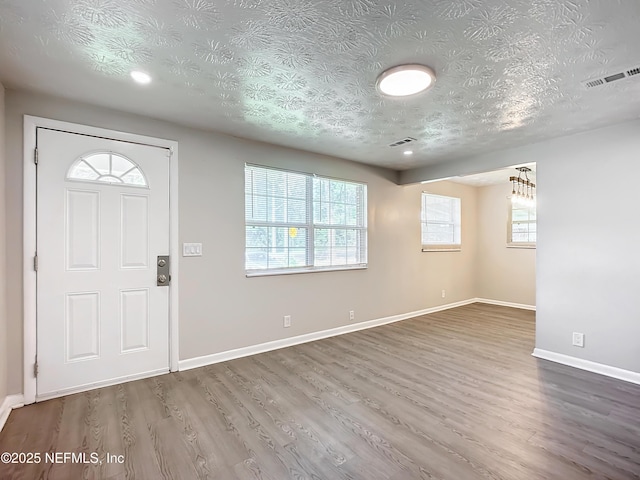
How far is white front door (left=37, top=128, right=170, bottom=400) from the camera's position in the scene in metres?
2.45

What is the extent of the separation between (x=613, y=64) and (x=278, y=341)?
373 centimetres

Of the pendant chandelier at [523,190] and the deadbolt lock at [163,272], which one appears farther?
the pendant chandelier at [523,190]

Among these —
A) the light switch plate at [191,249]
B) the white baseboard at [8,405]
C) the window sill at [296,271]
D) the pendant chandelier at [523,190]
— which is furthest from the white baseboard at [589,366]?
the white baseboard at [8,405]

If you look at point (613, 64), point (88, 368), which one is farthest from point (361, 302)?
point (613, 64)

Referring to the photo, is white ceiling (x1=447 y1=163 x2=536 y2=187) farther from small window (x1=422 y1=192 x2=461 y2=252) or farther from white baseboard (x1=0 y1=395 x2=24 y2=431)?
white baseboard (x1=0 y1=395 x2=24 y2=431)

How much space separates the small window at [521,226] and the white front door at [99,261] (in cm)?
607

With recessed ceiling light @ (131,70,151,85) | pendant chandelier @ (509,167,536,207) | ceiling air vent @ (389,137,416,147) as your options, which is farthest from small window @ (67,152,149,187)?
pendant chandelier @ (509,167,536,207)

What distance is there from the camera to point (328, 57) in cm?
185

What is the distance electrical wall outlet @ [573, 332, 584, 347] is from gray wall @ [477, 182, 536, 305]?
283 cm

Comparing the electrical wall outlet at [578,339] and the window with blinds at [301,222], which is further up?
the window with blinds at [301,222]

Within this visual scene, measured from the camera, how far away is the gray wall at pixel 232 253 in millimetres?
2348

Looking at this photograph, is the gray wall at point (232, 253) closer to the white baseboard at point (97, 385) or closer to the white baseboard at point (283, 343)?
the white baseboard at point (283, 343)

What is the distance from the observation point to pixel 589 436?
78.1 inches

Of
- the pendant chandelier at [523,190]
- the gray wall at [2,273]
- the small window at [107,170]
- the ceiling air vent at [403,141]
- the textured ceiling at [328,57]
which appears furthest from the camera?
the pendant chandelier at [523,190]
